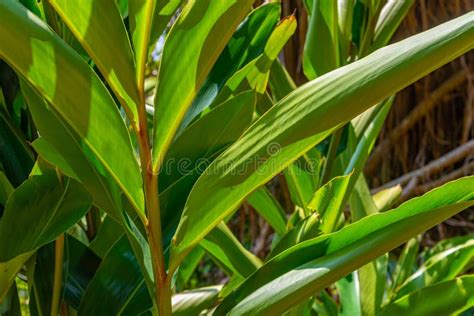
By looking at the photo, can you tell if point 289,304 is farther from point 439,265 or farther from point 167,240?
point 439,265

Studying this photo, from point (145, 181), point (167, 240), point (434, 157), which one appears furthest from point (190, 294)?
point (434, 157)

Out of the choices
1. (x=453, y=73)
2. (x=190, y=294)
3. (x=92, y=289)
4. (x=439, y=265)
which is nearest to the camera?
(x=92, y=289)

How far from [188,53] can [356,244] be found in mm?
155

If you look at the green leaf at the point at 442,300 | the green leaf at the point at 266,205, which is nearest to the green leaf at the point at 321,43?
the green leaf at the point at 266,205

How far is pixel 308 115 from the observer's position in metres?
0.39

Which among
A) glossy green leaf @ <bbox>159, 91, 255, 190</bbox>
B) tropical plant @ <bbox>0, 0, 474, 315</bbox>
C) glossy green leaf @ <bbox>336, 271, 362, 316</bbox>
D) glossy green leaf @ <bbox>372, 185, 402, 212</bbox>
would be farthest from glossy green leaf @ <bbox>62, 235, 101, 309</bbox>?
glossy green leaf @ <bbox>372, 185, 402, 212</bbox>

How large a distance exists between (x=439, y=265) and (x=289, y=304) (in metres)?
0.41

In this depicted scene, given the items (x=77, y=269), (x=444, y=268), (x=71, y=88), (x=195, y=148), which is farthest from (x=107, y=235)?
(x=444, y=268)

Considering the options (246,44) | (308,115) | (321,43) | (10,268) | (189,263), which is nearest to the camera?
(308,115)

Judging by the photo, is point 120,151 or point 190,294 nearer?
point 120,151

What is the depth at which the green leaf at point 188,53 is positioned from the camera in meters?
0.41

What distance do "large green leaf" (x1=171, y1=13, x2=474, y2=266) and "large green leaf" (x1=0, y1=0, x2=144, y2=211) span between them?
48 millimetres

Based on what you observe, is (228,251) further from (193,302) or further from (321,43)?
(321,43)

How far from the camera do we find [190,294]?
682 mm
